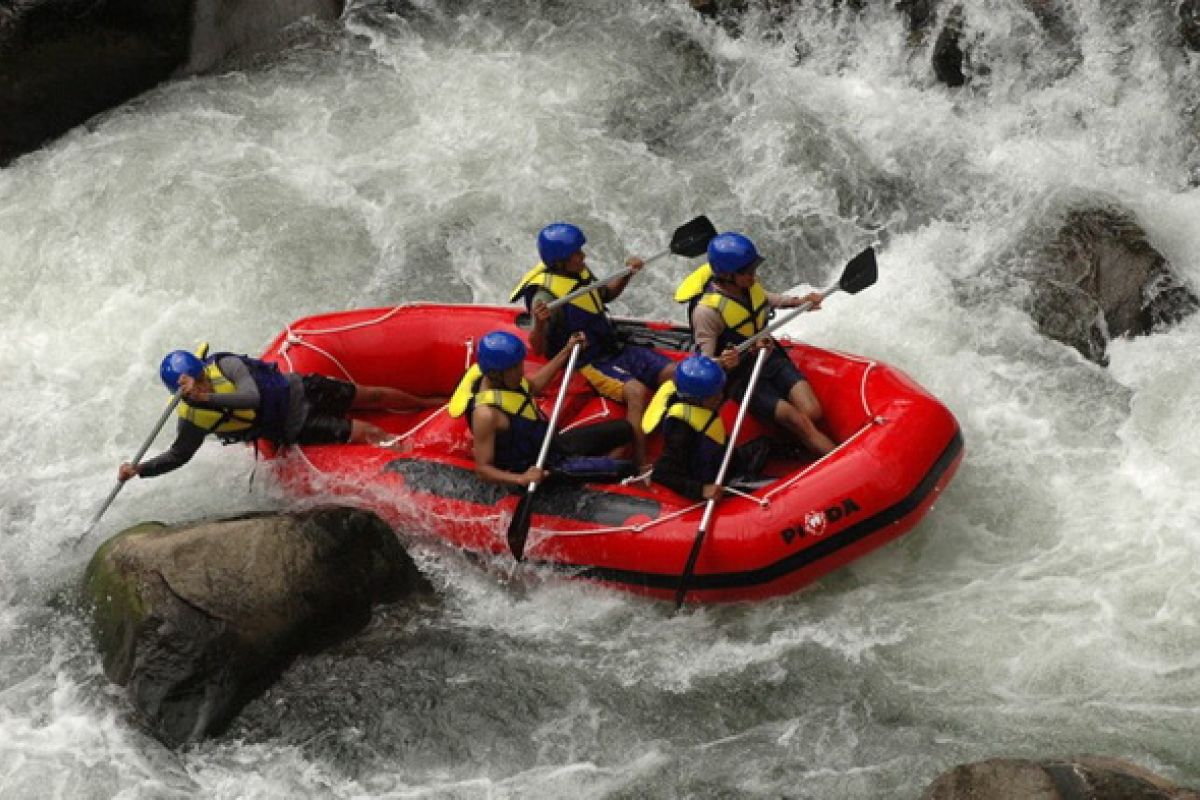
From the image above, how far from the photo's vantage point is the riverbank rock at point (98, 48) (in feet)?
34.3

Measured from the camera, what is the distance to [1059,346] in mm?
8391

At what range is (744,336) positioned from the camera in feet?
24.1

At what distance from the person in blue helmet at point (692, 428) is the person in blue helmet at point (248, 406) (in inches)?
62.0

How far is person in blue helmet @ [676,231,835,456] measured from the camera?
23.8 ft


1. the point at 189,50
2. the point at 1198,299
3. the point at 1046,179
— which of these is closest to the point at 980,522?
the point at 1198,299

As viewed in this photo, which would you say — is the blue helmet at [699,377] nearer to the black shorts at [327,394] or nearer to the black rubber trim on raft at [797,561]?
the black rubber trim on raft at [797,561]

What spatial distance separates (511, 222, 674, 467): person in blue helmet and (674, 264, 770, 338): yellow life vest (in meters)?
0.38

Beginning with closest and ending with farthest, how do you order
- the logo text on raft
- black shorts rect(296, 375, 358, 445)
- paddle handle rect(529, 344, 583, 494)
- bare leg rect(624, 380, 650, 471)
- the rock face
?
the logo text on raft, paddle handle rect(529, 344, 583, 494), bare leg rect(624, 380, 650, 471), black shorts rect(296, 375, 358, 445), the rock face

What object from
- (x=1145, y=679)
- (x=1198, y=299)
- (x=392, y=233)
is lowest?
(x=392, y=233)

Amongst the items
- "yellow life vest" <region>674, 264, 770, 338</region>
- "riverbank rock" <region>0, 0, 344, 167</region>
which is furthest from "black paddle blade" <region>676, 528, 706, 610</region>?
"riverbank rock" <region>0, 0, 344, 167</region>

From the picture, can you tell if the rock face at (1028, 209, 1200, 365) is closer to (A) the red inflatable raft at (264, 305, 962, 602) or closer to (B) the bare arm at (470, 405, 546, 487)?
(A) the red inflatable raft at (264, 305, 962, 602)

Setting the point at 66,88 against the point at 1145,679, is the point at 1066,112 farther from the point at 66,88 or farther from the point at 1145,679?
the point at 66,88

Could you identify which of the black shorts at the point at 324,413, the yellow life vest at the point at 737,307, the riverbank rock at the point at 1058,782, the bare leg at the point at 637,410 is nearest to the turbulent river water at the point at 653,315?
the black shorts at the point at 324,413

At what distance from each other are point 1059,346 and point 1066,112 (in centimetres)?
205
